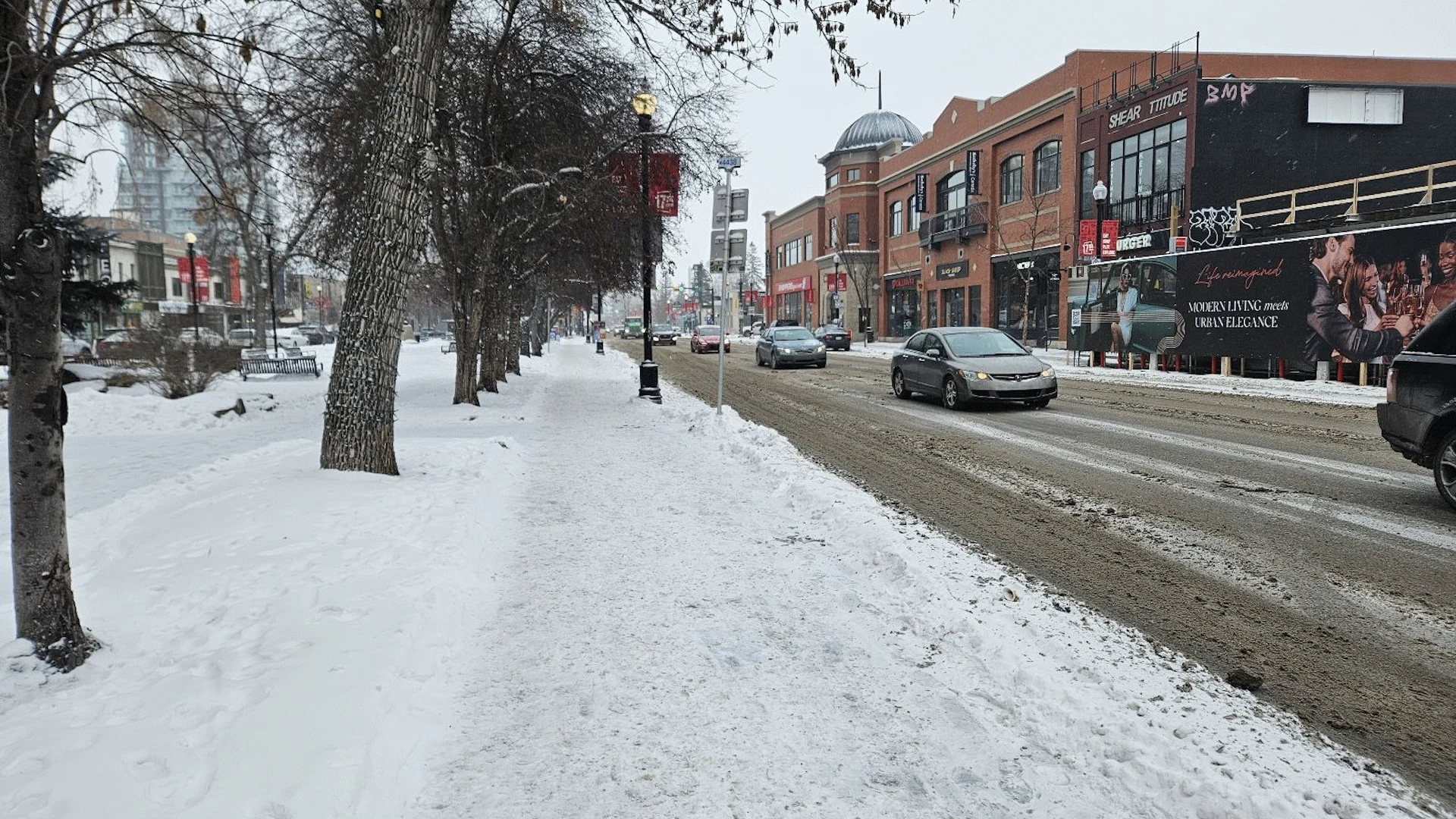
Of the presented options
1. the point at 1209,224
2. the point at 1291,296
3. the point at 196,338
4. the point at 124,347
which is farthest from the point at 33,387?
the point at 1209,224

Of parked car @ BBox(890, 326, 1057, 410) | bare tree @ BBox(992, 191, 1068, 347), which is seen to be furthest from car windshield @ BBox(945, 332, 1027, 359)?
bare tree @ BBox(992, 191, 1068, 347)

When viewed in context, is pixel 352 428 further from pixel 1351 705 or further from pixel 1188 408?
pixel 1188 408

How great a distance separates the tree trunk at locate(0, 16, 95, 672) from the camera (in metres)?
3.38

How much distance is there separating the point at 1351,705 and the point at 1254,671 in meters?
0.39

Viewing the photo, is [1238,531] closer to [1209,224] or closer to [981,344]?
[981,344]

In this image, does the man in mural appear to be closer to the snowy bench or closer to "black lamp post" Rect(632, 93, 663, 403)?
"black lamp post" Rect(632, 93, 663, 403)

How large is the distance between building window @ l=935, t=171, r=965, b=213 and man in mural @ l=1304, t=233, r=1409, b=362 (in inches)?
1118

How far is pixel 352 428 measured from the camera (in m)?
7.48

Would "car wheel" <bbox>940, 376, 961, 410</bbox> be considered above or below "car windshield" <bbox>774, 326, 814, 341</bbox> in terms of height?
below

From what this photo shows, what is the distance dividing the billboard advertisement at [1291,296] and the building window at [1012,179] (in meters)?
17.3

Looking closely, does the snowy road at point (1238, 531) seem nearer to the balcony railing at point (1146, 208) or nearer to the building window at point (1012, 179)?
the balcony railing at point (1146, 208)

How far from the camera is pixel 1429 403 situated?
668 cm

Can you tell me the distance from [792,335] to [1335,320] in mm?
15800

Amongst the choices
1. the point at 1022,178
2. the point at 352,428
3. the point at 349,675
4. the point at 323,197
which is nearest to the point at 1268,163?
the point at 1022,178
